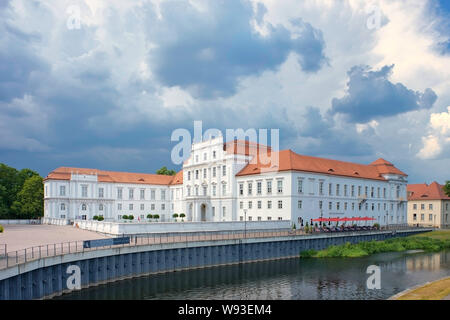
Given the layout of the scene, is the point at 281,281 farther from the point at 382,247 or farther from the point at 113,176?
the point at 113,176

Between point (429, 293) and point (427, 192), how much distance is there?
81.5 m

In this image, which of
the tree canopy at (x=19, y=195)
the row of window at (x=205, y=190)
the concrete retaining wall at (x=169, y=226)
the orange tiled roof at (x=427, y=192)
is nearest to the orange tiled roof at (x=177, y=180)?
the row of window at (x=205, y=190)

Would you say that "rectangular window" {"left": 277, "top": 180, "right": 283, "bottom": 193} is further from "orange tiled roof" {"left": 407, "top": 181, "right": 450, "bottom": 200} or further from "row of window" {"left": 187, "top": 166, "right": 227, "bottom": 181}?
"orange tiled roof" {"left": 407, "top": 181, "right": 450, "bottom": 200}

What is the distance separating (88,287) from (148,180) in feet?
215

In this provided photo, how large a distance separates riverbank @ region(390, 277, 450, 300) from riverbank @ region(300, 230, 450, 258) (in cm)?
2607

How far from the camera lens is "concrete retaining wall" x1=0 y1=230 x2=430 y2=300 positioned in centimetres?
2503

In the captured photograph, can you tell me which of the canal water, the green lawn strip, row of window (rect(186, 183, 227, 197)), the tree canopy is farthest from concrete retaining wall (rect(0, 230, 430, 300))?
the tree canopy

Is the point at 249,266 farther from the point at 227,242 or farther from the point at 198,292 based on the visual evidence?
the point at 198,292

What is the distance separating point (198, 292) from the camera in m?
30.9

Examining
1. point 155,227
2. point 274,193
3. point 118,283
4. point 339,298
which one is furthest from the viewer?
point 274,193

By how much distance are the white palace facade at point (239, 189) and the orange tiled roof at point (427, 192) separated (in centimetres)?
1029

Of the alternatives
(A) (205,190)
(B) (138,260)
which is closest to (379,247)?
(A) (205,190)

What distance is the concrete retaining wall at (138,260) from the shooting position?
25031mm

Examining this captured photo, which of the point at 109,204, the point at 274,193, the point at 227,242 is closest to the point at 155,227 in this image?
the point at 227,242
